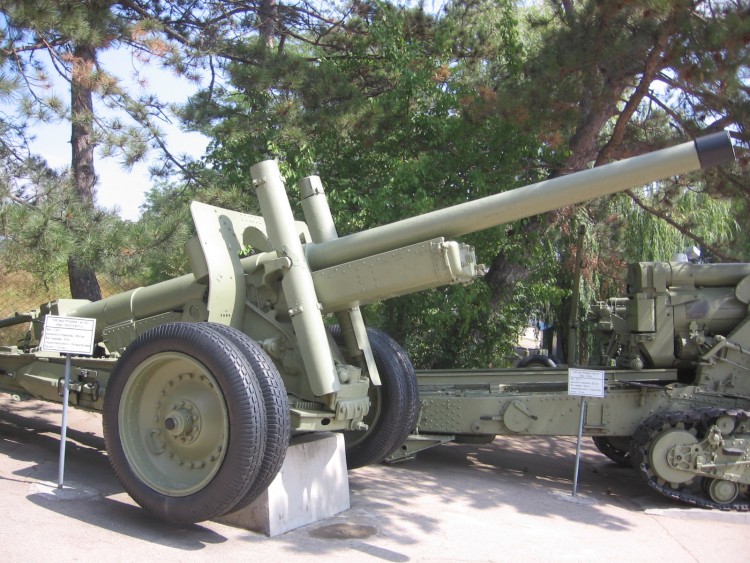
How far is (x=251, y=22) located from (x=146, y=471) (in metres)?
7.52

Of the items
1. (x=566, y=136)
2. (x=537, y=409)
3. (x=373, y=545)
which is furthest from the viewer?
(x=566, y=136)

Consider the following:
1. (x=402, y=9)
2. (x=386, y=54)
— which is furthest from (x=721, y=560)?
(x=402, y=9)

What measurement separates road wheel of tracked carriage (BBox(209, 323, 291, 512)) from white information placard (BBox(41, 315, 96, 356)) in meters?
1.70

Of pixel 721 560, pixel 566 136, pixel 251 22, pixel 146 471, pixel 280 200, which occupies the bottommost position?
pixel 721 560

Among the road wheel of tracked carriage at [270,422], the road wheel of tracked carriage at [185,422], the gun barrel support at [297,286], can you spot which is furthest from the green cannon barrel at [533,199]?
the road wheel of tracked carriage at [185,422]

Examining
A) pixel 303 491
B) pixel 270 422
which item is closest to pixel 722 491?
pixel 303 491

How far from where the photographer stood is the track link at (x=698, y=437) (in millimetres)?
6922

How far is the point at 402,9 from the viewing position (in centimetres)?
1148

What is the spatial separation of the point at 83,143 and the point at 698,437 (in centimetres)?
758

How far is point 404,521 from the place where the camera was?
5715 mm

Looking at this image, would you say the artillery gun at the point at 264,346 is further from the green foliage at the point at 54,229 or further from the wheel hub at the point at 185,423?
the green foliage at the point at 54,229

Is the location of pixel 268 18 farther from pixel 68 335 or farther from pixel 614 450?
pixel 614 450

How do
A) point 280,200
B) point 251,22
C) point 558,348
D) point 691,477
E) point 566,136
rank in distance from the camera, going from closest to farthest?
point 280,200 → point 691,477 → point 566,136 → point 251,22 → point 558,348

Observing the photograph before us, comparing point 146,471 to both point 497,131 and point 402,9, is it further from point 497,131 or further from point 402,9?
point 402,9
